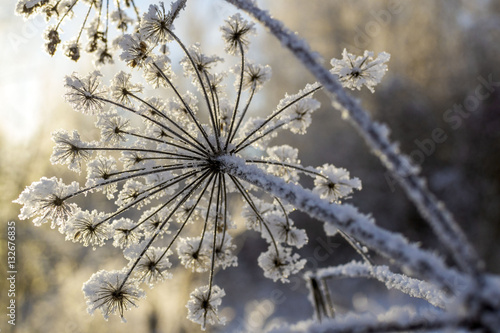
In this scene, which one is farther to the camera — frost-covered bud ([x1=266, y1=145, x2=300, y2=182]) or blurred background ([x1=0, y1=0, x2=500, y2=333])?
blurred background ([x1=0, y1=0, x2=500, y2=333])

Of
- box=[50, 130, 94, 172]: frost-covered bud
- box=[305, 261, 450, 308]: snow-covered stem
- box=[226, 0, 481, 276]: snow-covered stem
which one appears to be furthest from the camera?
box=[50, 130, 94, 172]: frost-covered bud

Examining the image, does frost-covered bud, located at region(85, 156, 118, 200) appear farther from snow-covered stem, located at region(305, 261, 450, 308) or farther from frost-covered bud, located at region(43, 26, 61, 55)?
snow-covered stem, located at region(305, 261, 450, 308)

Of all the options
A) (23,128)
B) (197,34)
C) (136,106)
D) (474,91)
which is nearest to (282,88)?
(197,34)

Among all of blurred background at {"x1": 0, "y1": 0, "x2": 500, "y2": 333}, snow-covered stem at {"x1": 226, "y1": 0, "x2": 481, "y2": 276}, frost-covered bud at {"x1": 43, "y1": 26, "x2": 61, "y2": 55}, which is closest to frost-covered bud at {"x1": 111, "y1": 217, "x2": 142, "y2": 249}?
frost-covered bud at {"x1": 43, "y1": 26, "x2": 61, "y2": 55}

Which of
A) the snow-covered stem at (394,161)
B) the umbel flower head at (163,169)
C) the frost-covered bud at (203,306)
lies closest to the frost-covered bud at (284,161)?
the umbel flower head at (163,169)

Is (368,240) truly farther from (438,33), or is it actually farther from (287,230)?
(438,33)

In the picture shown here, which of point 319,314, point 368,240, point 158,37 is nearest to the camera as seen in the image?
point 368,240

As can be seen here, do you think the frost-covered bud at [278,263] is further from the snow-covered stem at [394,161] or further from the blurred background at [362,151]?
the blurred background at [362,151]
